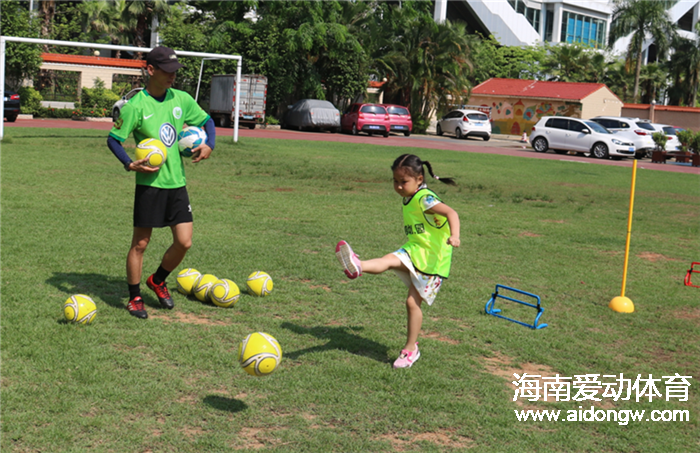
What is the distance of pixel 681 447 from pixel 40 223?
25.5 ft

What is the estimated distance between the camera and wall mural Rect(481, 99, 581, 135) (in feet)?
158

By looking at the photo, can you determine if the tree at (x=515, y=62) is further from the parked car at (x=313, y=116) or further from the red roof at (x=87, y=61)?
the red roof at (x=87, y=61)

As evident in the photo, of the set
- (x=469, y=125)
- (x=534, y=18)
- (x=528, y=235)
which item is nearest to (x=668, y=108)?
(x=469, y=125)

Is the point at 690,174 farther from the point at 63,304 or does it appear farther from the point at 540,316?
the point at 63,304

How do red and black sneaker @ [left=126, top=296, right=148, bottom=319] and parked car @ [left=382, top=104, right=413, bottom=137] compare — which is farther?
parked car @ [left=382, top=104, right=413, bottom=137]

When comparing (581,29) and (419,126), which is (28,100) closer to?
(419,126)

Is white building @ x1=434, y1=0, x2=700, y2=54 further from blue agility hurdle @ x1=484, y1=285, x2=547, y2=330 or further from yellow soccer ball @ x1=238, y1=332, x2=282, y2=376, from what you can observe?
yellow soccer ball @ x1=238, y1=332, x2=282, y2=376

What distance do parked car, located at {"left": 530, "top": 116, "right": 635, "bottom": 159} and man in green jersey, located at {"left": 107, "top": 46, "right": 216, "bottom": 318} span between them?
26452 mm

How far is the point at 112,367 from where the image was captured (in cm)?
477

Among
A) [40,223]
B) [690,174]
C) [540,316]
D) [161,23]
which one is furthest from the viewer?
[161,23]

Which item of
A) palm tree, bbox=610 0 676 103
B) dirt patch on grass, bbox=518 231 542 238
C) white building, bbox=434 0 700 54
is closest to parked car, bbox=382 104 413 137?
palm tree, bbox=610 0 676 103

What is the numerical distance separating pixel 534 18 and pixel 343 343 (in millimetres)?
68147

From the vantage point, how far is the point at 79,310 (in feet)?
18.0

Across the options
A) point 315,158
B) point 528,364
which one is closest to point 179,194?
point 528,364
